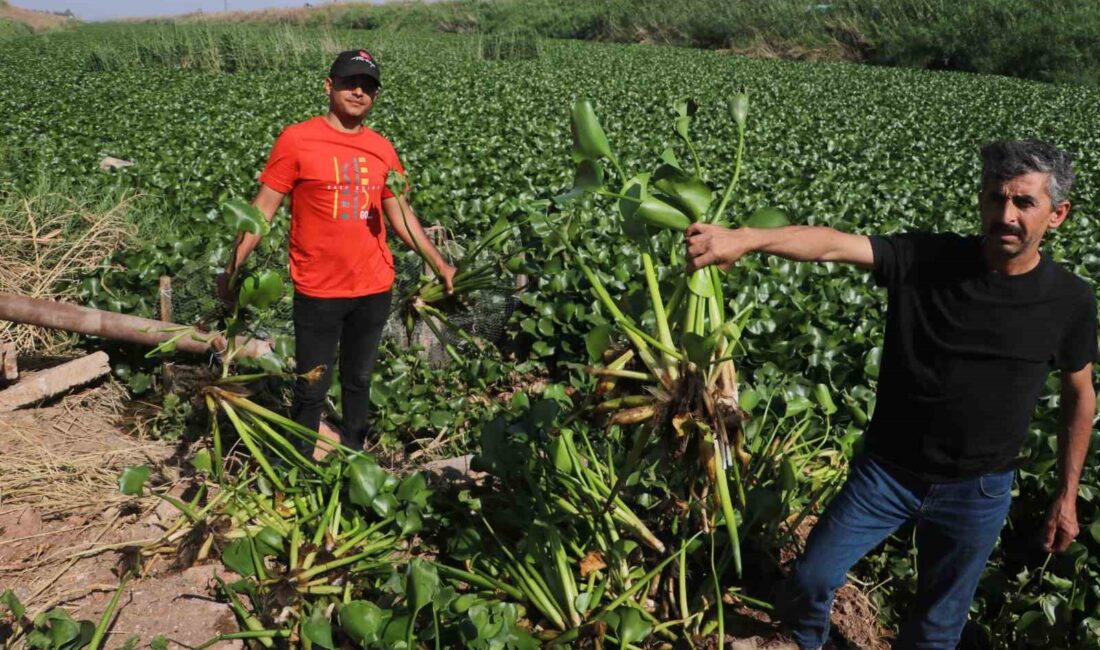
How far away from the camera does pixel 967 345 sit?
205cm

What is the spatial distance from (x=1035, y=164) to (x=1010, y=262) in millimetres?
219

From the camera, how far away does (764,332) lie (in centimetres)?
399

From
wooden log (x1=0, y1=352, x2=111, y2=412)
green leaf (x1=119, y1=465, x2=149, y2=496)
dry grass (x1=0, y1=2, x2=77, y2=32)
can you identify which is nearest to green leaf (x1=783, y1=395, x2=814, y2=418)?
green leaf (x1=119, y1=465, x2=149, y2=496)

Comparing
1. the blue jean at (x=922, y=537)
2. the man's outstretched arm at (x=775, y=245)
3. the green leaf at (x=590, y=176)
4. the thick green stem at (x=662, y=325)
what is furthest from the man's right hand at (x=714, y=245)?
the blue jean at (x=922, y=537)

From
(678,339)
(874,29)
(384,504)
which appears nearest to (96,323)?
(384,504)

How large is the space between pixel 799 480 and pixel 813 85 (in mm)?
14703

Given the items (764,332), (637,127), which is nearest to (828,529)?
(764,332)

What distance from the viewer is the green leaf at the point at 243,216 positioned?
245 centimetres

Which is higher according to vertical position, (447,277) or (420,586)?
(447,277)

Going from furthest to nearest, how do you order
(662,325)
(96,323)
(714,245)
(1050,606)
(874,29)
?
1. (874,29)
2. (96,323)
3. (1050,606)
4. (662,325)
5. (714,245)

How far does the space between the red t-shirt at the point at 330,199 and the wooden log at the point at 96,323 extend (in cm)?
59

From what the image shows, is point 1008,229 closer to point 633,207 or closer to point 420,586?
point 633,207

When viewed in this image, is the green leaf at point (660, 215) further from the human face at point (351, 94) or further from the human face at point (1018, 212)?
the human face at point (351, 94)

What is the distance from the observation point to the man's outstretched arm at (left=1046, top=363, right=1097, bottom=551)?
2.12 metres
